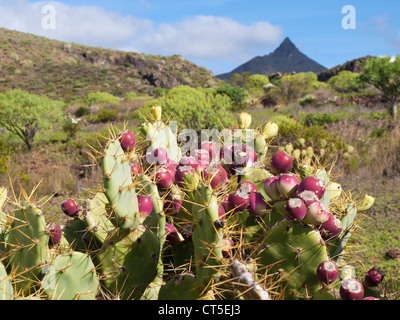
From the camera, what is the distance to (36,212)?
4.66ft

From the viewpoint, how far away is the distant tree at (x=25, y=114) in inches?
481

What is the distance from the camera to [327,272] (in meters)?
1.32

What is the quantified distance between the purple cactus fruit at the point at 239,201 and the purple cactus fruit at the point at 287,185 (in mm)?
153

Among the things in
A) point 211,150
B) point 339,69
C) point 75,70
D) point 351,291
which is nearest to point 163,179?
point 211,150

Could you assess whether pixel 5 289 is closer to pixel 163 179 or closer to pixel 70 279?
pixel 70 279

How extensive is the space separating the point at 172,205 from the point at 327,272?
771mm

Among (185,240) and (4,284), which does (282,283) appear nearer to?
(185,240)

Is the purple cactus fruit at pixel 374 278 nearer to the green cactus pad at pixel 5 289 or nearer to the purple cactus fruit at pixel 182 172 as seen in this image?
the purple cactus fruit at pixel 182 172

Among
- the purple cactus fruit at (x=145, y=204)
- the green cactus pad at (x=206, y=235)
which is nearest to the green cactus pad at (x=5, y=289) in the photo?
the purple cactus fruit at (x=145, y=204)

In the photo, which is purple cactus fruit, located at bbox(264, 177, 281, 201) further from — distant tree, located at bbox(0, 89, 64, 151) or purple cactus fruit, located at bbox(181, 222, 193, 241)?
distant tree, located at bbox(0, 89, 64, 151)

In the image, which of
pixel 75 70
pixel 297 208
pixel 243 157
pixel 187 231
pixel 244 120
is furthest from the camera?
pixel 75 70

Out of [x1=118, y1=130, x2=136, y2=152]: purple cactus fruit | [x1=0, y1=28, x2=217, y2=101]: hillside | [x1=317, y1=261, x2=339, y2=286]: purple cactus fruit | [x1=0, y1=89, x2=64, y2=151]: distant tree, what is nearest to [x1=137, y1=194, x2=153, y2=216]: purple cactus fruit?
[x1=118, y1=130, x2=136, y2=152]: purple cactus fruit

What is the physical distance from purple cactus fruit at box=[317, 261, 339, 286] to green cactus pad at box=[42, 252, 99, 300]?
914 mm
